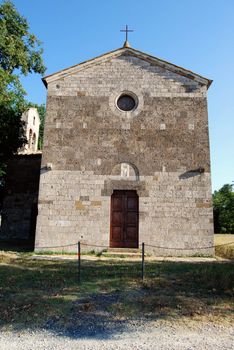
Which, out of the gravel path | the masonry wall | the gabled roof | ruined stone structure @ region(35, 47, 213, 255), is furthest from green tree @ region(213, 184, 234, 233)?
the gravel path

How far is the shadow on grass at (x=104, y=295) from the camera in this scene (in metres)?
5.27

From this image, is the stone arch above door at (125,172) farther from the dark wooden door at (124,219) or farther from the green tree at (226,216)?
the green tree at (226,216)

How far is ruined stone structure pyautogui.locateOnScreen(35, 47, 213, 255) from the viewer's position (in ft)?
41.6

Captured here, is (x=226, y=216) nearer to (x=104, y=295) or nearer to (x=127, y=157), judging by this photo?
(x=127, y=157)

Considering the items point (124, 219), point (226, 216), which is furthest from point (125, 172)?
point (226, 216)

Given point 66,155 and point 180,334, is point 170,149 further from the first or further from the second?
point 180,334

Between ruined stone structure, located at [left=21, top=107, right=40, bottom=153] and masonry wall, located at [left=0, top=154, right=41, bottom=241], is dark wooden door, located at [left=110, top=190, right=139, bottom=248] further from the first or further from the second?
ruined stone structure, located at [left=21, top=107, right=40, bottom=153]

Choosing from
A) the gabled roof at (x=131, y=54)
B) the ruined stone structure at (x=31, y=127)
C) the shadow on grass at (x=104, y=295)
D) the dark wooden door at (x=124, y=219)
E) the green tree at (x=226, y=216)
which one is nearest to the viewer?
the shadow on grass at (x=104, y=295)

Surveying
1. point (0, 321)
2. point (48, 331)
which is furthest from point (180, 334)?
point (0, 321)

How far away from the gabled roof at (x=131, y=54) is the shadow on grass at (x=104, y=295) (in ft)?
25.7

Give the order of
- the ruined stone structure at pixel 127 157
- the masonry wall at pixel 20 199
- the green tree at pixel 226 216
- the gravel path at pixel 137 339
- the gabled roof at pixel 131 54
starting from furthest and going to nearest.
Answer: the green tree at pixel 226 216
the masonry wall at pixel 20 199
the gabled roof at pixel 131 54
the ruined stone structure at pixel 127 157
the gravel path at pixel 137 339

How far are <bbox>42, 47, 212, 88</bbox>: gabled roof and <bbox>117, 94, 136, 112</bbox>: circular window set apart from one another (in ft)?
6.10

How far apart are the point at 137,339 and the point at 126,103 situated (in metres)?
10.8

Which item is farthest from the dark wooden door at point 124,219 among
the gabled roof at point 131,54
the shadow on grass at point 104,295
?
the gabled roof at point 131,54
